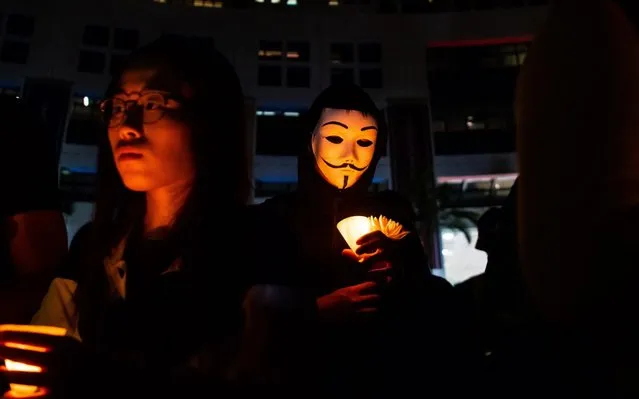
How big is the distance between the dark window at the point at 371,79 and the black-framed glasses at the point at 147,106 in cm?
898

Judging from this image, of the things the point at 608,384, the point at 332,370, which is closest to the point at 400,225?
the point at 332,370

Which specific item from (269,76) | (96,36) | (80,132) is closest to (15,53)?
(96,36)

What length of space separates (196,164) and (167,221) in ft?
0.84

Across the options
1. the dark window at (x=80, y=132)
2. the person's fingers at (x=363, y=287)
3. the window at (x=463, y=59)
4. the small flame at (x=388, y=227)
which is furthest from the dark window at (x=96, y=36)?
the person's fingers at (x=363, y=287)

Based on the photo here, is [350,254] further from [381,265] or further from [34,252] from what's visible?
[34,252]

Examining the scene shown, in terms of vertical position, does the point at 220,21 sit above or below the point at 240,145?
above

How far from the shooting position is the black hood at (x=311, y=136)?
2.75 m

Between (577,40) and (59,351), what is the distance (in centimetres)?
141

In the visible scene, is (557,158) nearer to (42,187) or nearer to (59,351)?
(59,351)

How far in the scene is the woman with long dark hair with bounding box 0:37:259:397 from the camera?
1751mm

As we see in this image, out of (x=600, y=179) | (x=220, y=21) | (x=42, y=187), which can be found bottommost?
(x=600, y=179)

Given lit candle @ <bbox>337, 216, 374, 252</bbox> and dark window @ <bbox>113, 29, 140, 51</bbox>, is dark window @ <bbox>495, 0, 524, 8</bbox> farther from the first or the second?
lit candle @ <bbox>337, 216, 374, 252</bbox>

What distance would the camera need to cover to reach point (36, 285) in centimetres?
218

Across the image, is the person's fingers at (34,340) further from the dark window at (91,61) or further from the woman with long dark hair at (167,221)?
the dark window at (91,61)
